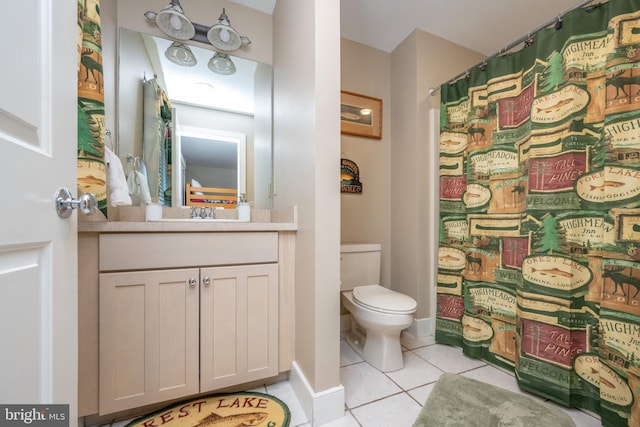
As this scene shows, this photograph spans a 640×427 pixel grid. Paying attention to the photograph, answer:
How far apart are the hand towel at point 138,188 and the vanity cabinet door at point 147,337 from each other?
560 millimetres

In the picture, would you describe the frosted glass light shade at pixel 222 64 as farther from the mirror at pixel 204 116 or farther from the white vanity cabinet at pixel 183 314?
the white vanity cabinet at pixel 183 314

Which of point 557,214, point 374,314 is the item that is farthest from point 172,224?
point 557,214

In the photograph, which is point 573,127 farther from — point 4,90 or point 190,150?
point 190,150

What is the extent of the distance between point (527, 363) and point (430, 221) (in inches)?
40.9

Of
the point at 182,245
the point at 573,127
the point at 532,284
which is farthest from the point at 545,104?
the point at 182,245

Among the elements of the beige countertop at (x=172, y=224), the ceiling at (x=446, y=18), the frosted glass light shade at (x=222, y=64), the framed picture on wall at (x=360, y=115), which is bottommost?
the beige countertop at (x=172, y=224)

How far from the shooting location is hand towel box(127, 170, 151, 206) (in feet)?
4.86

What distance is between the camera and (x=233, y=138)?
5.91ft

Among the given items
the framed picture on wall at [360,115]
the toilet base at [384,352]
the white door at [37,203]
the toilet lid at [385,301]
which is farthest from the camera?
the framed picture on wall at [360,115]

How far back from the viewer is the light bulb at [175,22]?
5.24 ft

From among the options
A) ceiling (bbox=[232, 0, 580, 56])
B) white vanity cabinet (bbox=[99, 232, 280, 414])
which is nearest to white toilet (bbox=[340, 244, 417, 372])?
white vanity cabinet (bbox=[99, 232, 280, 414])

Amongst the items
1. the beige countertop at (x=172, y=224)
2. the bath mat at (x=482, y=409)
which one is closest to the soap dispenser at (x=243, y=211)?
the beige countertop at (x=172, y=224)

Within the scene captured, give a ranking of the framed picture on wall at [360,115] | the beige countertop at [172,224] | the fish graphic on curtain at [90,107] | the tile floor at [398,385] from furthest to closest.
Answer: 1. the framed picture on wall at [360,115]
2. the tile floor at [398,385]
3. the beige countertop at [172,224]
4. the fish graphic on curtain at [90,107]

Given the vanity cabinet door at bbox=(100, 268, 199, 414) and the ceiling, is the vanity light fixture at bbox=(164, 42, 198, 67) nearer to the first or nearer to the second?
the ceiling
